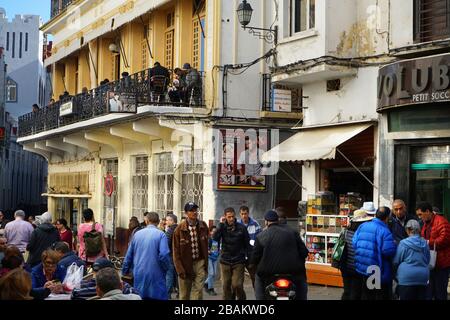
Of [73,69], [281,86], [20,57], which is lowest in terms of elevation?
[281,86]

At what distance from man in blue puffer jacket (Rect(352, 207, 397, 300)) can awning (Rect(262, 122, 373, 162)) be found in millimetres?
5065

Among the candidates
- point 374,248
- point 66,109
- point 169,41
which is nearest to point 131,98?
point 169,41

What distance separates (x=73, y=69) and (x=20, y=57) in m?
19.4

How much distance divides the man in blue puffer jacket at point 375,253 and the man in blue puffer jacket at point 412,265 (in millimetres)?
116

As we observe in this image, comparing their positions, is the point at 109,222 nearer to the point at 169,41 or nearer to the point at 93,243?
the point at 169,41

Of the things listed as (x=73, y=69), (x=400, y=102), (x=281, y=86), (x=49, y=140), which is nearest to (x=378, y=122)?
(x=400, y=102)

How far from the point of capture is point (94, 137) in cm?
2394

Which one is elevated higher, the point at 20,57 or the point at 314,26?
the point at 20,57

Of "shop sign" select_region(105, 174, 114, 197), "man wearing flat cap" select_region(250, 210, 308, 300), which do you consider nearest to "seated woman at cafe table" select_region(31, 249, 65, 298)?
"man wearing flat cap" select_region(250, 210, 308, 300)

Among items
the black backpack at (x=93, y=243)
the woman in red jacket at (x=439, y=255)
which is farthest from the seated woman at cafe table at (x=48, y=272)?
the woman in red jacket at (x=439, y=255)

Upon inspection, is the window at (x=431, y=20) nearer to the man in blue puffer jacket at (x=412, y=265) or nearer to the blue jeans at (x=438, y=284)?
the blue jeans at (x=438, y=284)

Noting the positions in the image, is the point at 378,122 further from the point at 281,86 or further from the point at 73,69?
the point at 73,69

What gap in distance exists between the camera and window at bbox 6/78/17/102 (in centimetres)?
4644
